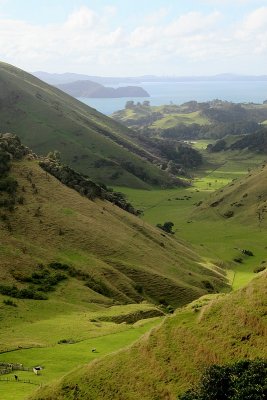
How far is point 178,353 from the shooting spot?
34.5 m

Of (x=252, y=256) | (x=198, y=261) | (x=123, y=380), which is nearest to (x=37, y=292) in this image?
(x=123, y=380)

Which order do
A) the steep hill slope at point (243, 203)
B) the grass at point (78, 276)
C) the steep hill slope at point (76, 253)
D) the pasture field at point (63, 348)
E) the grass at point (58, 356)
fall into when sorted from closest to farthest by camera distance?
the grass at point (58, 356) < the pasture field at point (63, 348) < the grass at point (78, 276) < the steep hill slope at point (76, 253) < the steep hill slope at point (243, 203)

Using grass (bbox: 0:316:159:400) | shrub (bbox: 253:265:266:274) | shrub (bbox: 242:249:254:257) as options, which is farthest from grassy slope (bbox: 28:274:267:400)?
shrub (bbox: 242:249:254:257)

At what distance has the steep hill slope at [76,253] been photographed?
226 ft

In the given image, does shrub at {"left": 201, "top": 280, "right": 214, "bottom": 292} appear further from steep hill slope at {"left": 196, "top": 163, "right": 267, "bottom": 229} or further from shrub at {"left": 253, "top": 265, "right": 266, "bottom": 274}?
steep hill slope at {"left": 196, "top": 163, "right": 267, "bottom": 229}

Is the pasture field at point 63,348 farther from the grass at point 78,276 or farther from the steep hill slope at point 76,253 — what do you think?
the steep hill slope at point 76,253

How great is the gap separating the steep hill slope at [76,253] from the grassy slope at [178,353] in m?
23.2

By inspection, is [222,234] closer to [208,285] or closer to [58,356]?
[208,285]

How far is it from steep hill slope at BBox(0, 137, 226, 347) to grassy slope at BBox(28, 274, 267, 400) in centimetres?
2322

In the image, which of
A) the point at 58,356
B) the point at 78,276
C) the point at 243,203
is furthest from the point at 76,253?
the point at 243,203

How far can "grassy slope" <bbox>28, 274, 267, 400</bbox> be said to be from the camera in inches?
1287

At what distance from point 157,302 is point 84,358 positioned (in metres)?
33.0

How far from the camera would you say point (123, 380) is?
34.2m

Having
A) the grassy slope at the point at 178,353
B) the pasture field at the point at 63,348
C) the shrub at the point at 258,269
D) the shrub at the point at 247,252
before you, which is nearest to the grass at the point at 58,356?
the pasture field at the point at 63,348
